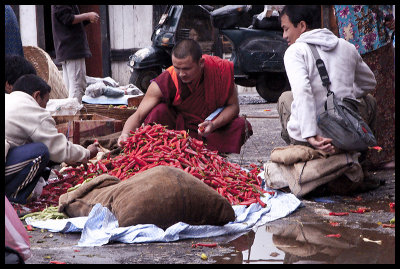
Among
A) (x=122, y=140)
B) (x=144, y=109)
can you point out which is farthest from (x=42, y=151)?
(x=144, y=109)

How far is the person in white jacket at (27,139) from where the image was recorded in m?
5.29

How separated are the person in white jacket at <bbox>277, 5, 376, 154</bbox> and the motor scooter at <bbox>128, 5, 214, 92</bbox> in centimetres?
745

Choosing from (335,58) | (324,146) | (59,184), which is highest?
(335,58)

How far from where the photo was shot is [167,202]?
15.0ft

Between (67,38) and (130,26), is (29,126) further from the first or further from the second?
(130,26)

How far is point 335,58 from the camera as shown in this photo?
18.9ft

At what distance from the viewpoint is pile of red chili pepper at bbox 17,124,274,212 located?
5660 millimetres

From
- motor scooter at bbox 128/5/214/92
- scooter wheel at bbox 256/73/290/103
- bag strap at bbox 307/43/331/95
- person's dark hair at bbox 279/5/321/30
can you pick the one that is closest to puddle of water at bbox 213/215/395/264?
bag strap at bbox 307/43/331/95

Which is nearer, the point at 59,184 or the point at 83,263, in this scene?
the point at 83,263

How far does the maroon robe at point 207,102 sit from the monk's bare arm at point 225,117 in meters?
0.06

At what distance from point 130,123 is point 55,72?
2.90m

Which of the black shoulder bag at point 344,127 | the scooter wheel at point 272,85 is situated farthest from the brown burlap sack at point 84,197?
the scooter wheel at point 272,85
